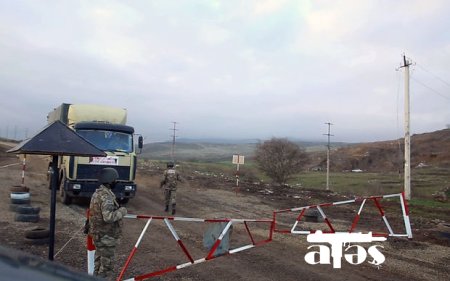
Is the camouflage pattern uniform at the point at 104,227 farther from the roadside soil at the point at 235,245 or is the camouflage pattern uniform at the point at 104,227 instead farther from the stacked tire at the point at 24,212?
the stacked tire at the point at 24,212

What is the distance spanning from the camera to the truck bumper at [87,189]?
14008mm

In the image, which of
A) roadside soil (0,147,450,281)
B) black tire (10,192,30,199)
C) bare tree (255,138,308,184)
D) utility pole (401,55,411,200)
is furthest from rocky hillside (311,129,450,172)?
black tire (10,192,30,199)

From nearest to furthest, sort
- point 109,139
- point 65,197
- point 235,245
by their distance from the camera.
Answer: point 235,245
point 109,139
point 65,197

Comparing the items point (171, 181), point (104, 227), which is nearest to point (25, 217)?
point (171, 181)

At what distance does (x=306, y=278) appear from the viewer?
7453mm

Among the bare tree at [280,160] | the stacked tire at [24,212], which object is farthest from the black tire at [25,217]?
the bare tree at [280,160]

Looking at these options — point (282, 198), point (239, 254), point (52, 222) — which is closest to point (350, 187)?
point (282, 198)

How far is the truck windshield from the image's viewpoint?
14.4 m

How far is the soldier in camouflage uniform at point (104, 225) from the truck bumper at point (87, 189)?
851 cm

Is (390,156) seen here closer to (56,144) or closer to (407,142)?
(407,142)

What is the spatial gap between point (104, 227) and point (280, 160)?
30.7 metres

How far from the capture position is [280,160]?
3591 cm

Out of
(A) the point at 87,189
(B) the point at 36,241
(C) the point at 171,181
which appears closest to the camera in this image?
(B) the point at 36,241

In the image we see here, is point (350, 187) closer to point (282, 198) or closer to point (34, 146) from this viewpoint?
point (282, 198)
